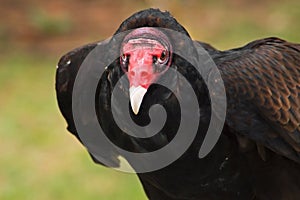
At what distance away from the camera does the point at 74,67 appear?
4.61m

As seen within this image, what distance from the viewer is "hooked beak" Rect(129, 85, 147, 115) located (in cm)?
379

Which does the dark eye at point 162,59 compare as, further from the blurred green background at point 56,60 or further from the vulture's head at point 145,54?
the blurred green background at point 56,60

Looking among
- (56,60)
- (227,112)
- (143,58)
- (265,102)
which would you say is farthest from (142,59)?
(56,60)

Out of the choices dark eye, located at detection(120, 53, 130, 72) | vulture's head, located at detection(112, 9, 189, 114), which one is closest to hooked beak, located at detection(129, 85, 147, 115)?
vulture's head, located at detection(112, 9, 189, 114)

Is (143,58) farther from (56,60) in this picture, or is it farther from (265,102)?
(56,60)

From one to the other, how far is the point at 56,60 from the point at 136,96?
257 inches

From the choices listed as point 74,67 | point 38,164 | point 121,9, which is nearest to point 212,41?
point 121,9

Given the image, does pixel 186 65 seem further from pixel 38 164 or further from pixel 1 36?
pixel 1 36

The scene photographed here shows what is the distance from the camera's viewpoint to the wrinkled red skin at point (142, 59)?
149 inches

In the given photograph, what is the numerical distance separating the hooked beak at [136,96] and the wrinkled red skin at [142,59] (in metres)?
0.02

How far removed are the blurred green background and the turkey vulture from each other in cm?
279

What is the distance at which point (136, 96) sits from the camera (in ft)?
12.4

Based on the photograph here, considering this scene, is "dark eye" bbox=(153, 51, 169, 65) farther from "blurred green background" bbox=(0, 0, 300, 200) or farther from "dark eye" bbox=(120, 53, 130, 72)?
"blurred green background" bbox=(0, 0, 300, 200)

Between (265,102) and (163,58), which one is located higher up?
(163,58)
